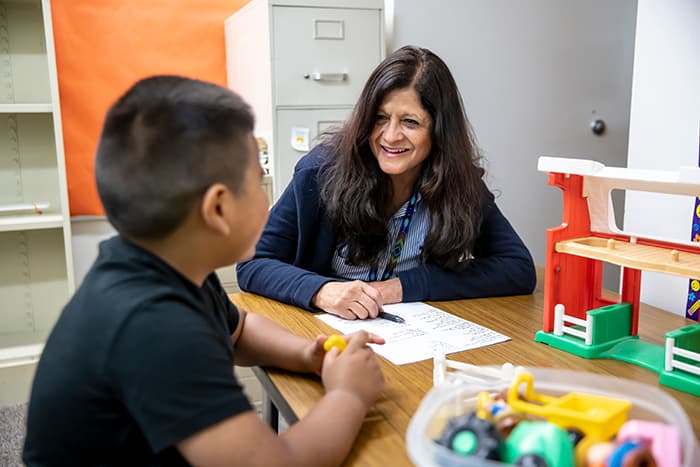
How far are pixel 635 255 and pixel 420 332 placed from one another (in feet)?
1.27

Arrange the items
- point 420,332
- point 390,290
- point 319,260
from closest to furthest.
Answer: point 420,332 → point 390,290 → point 319,260

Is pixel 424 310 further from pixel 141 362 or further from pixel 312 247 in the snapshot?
pixel 141 362

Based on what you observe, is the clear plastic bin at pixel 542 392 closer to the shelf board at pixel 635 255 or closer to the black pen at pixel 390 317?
the shelf board at pixel 635 255

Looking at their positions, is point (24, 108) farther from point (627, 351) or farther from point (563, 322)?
point (627, 351)

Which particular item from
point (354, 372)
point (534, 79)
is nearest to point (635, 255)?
point (354, 372)

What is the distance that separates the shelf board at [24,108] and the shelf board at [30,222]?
1.20 ft

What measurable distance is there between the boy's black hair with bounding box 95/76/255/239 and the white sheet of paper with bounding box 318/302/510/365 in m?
0.49

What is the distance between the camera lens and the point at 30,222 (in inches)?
88.3

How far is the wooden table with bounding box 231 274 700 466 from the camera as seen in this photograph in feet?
2.69

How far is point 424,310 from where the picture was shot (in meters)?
1.35

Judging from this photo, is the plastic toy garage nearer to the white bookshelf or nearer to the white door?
the white door

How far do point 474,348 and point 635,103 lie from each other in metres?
0.79

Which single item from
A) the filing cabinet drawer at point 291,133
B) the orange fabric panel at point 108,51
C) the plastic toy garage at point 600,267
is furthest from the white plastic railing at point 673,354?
the orange fabric panel at point 108,51

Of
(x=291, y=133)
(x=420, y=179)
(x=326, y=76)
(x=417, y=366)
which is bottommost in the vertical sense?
(x=417, y=366)
